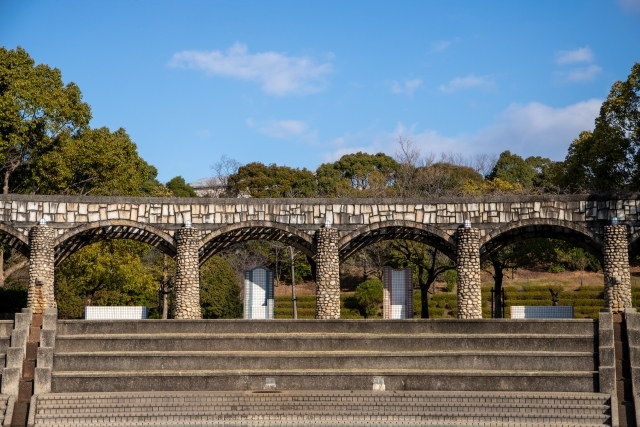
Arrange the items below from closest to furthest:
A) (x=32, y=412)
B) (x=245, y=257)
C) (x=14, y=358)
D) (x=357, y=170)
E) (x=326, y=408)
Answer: (x=32, y=412) < (x=326, y=408) < (x=14, y=358) < (x=245, y=257) < (x=357, y=170)

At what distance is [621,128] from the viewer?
34.8m

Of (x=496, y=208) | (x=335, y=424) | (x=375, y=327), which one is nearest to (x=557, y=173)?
(x=496, y=208)

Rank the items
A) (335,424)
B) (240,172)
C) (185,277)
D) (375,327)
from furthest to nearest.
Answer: (240,172) → (185,277) → (375,327) → (335,424)

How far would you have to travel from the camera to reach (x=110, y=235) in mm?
31469

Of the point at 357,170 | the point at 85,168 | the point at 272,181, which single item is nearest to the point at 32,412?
the point at 85,168

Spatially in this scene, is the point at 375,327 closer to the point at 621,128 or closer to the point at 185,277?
the point at 185,277

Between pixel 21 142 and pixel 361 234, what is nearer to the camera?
pixel 361 234

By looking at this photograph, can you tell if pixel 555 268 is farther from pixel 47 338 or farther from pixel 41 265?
pixel 47 338

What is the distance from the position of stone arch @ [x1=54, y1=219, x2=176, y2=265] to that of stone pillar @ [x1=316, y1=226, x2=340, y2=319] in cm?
476

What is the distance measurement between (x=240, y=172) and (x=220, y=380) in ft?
135

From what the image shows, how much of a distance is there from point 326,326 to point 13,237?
11.4 m

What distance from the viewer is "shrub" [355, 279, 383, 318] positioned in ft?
141

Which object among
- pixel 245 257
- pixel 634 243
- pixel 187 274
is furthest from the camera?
pixel 245 257

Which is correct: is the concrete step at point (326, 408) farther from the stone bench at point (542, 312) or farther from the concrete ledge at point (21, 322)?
the stone bench at point (542, 312)
